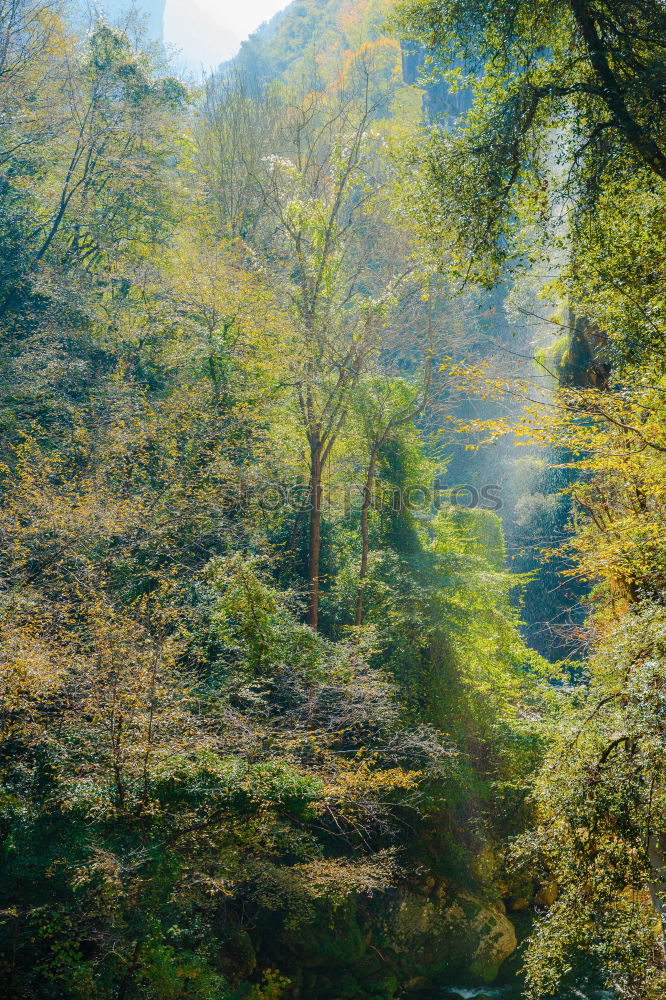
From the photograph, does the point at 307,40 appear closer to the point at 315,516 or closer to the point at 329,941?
the point at 315,516

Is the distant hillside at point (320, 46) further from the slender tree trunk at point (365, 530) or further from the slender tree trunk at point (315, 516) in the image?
the slender tree trunk at point (315, 516)

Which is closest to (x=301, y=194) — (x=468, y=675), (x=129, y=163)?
(x=129, y=163)

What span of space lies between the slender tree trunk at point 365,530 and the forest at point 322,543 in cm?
16

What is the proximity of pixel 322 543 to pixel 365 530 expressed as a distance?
1282mm

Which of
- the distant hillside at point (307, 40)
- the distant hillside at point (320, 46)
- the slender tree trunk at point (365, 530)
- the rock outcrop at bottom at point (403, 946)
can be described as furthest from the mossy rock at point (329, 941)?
the distant hillside at point (307, 40)

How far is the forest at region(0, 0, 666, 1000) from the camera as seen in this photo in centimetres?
512

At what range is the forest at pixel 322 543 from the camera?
5.12m

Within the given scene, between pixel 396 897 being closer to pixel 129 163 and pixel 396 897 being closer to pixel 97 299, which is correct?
pixel 97 299

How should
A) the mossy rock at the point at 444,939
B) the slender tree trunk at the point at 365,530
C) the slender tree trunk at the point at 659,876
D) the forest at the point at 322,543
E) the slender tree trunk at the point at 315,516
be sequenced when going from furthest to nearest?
the slender tree trunk at the point at 315,516 < the slender tree trunk at the point at 365,530 < the mossy rock at the point at 444,939 < the forest at the point at 322,543 < the slender tree trunk at the point at 659,876

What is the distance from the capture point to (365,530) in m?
15.1

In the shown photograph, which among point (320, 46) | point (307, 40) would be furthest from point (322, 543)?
point (307, 40)

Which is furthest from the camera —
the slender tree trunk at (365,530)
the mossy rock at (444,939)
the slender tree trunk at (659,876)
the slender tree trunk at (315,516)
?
the slender tree trunk at (315,516)

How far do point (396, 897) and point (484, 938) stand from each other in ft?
6.07

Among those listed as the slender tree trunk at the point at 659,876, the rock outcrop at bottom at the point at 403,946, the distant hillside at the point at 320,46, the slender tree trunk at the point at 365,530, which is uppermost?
the distant hillside at the point at 320,46
